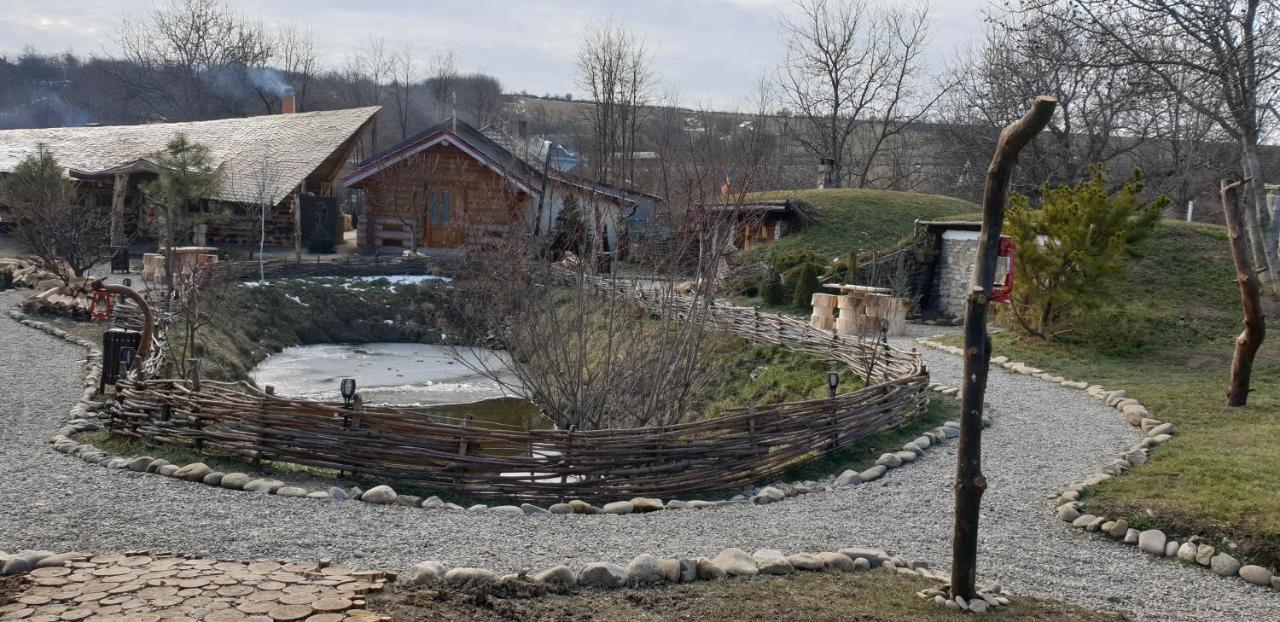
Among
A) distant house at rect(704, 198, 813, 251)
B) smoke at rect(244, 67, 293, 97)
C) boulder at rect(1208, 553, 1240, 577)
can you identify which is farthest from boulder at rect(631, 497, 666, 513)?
smoke at rect(244, 67, 293, 97)

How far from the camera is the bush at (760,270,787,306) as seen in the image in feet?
69.2

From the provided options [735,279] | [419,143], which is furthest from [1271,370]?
[419,143]

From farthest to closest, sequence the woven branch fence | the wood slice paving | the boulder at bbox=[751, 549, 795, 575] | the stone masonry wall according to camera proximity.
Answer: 1. the stone masonry wall
2. the woven branch fence
3. the boulder at bbox=[751, 549, 795, 575]
4. the wood slice paving

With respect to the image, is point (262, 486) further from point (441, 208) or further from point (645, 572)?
point (441, 208)

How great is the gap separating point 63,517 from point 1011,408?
921 centimetres

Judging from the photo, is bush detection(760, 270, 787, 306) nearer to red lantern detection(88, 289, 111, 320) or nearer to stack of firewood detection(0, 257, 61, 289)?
red lantern detection(88, 289, 111, 320)

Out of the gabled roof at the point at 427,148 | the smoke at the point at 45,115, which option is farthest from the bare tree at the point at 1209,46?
the smoke at the point at 45,115

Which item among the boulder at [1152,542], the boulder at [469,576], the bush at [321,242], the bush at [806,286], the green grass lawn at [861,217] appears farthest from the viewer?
the bush at [321,242]

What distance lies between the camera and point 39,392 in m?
10.6

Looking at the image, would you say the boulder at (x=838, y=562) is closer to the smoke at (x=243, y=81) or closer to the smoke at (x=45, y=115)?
the smoke at (x=243, y=81)

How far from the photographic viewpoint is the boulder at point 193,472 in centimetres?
734

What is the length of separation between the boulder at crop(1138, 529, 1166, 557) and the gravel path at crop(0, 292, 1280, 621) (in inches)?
4.5

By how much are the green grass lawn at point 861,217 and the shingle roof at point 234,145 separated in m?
13.6

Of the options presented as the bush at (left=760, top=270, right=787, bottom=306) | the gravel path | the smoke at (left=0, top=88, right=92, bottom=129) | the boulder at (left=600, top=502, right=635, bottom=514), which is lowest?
the boulder at (left=600, top=502, right=635, bottom=514)
